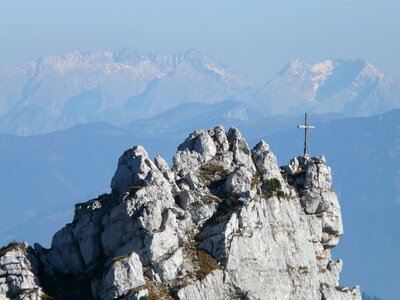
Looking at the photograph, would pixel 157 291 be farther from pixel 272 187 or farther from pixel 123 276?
pixel 272 187

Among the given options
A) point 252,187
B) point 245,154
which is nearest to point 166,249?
point 252,187

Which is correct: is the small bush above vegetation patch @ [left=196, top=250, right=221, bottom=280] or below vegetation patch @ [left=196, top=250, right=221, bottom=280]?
above

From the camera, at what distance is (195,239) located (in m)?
66.9

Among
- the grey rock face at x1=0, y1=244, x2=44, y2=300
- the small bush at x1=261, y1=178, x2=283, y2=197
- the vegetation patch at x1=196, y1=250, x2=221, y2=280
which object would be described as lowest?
the vegetation patch at x1=196, y1=250, x2=221, y2=280

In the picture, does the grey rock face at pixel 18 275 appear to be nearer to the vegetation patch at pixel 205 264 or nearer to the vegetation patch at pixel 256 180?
the vegetation patch at pixel 205 264

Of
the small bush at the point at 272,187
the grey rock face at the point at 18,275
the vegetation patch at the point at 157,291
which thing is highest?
the small bush at the point at 272,187

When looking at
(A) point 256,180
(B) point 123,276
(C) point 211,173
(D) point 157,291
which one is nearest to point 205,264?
(D) point 157,291

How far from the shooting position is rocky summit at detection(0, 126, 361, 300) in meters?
64.3

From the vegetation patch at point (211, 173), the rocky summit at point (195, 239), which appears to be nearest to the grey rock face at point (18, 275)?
the rocky summit at point (195, 239)

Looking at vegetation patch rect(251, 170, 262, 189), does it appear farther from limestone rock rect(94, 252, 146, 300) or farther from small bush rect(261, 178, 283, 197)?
limestone rock rect(94, 252, 146, 300)

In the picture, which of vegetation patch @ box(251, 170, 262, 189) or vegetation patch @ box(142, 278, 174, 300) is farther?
vegetation patch @ box(251, 170, 262, 189)

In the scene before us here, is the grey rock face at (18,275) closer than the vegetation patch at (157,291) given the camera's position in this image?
No

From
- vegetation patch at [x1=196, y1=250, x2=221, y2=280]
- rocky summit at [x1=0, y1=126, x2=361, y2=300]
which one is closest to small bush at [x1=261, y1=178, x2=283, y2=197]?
rocky summit at [x1=0, y1=126, x2=361, y2=300]

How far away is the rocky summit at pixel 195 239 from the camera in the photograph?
211 feet
